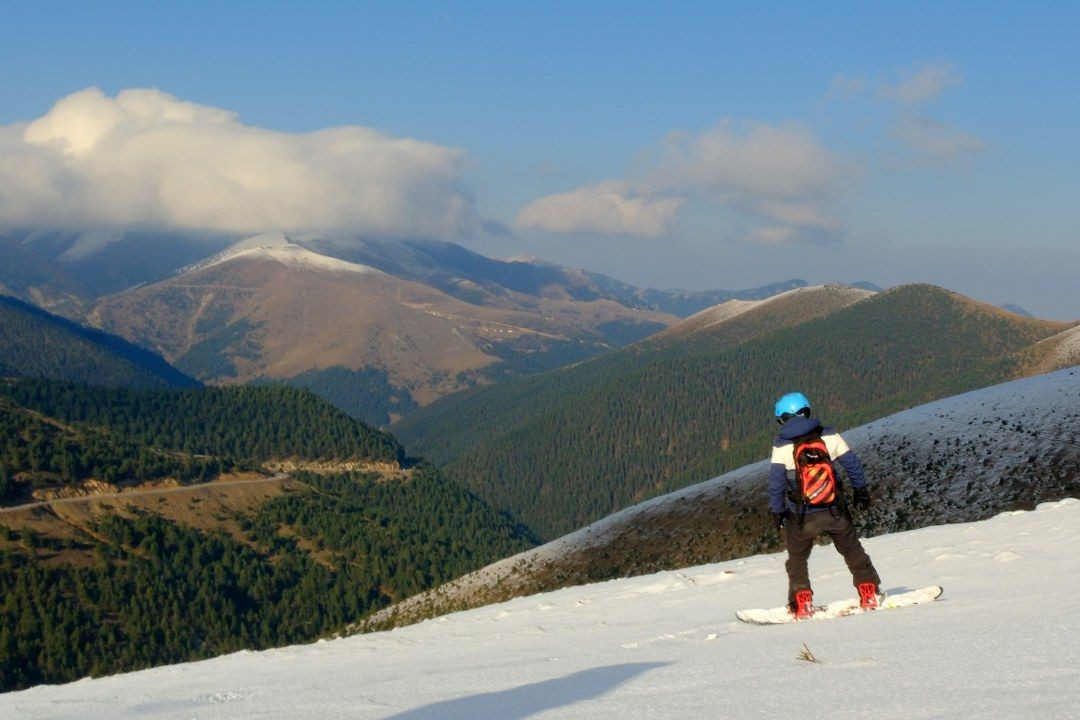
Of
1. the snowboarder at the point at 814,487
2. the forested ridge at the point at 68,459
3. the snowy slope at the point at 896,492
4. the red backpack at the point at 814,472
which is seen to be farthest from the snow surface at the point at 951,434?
the forested ridge at the point at 68,459

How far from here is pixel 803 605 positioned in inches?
615

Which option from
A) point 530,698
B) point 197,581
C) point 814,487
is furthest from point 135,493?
point 530,698

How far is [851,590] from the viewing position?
759 inches

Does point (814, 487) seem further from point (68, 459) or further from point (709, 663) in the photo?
point (68, 459)

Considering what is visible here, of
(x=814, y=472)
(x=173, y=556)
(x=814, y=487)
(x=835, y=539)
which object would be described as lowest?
(x=835, y=539)

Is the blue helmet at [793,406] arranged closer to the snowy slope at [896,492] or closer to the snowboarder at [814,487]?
the snowboarder at [814,487]

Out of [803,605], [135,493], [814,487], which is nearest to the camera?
Result: [814,487]

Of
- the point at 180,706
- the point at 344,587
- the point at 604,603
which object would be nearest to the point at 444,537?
the point at 344,587

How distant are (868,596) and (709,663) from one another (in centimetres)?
412

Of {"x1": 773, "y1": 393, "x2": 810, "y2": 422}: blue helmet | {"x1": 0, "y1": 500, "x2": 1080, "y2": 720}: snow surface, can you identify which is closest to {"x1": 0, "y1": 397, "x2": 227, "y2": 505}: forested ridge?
{"x1": 0, "y1": 500, "x2": 1080, "y2": 720}: snow surface

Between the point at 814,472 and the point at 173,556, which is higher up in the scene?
the point at 173,556

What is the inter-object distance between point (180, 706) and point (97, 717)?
1.00 m

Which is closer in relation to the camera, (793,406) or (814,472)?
(814,472)

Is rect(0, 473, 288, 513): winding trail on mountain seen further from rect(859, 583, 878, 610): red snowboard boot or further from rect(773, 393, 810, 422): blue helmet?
rect(859, 583, 878, 610): red snowboard boot
